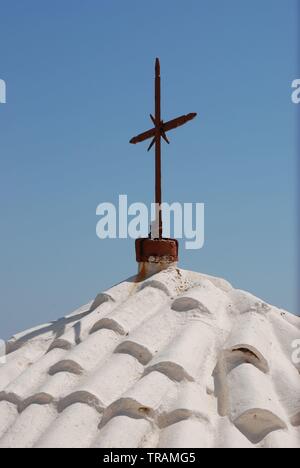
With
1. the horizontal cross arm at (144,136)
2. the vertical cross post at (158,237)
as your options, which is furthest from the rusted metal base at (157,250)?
the horizontal cross arm at (144,136)

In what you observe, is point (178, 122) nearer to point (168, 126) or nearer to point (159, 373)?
point (168, 126)

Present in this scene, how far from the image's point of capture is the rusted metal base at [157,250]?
6309 mm

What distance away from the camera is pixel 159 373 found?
14.9 ft

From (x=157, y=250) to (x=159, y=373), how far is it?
197cm

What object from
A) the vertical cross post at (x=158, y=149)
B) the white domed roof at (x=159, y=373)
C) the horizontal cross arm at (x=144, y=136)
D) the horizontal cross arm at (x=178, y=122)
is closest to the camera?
the white domed roof at (x=159, y=373)

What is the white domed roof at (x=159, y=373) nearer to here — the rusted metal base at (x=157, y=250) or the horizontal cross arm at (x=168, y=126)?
the rusted metal base at (x=157, y=250)

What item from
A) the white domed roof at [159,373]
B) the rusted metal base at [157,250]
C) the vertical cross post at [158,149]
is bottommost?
the white domed roof at [159,373]

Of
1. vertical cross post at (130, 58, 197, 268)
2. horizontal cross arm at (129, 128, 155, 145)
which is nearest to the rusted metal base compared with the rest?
vertical cross post at (130, 58, 197, 268)

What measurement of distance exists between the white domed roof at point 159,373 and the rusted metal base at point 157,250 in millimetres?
154

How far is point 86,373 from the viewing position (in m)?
4.82

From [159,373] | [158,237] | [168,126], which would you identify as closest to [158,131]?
[168,126]

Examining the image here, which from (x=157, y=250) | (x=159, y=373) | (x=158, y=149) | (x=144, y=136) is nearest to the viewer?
(x=159, y=373)
